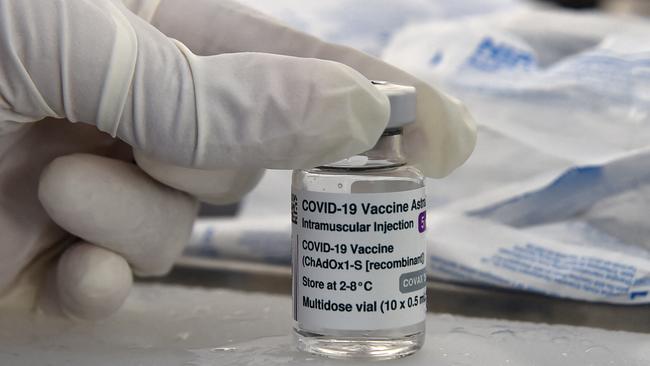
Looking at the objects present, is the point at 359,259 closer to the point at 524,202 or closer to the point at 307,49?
the point at 307,49

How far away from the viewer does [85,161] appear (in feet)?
1.94

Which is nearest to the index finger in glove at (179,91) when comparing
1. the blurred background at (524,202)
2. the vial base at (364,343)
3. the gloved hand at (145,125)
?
the gloved hand at (145,125)

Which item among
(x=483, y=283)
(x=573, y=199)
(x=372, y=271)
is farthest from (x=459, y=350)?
(x=573, y=199)

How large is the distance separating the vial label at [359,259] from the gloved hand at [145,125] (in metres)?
0.04

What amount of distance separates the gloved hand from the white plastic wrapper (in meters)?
0.22

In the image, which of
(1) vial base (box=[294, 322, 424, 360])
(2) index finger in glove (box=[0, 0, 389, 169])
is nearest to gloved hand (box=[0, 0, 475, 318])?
(2) index finger in glove (box=[0, 0, 389, 169])

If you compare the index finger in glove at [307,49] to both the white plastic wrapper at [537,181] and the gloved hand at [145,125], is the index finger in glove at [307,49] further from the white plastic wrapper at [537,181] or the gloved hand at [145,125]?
the white plastic wrapper at [537,181]

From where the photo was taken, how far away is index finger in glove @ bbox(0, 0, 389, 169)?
0.51 m

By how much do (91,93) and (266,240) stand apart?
1.34 feet

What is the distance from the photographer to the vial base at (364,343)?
56 centimetres

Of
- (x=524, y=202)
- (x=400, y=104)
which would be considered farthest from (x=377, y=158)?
(x=524, y=202)

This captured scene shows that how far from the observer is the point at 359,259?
0.54m

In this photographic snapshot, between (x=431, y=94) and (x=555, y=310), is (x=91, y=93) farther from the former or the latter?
(x=555, y=310)

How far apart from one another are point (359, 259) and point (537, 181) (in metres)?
0.40
